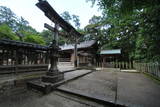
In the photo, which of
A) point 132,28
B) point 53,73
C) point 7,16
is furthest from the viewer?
point 7,16

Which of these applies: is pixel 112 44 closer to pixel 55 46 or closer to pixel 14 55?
pixel 55 46

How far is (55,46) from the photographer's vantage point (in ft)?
12.9

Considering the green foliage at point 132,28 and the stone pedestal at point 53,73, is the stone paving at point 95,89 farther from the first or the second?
the green foliage at point 132,28

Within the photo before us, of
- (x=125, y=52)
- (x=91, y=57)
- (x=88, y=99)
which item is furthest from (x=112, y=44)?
(x=88, y=99)

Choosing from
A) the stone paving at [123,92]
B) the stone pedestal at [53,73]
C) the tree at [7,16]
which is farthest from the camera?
the tree at [7,16]

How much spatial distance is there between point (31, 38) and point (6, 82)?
7559mm

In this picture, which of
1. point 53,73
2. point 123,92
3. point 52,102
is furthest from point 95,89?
point 53,73

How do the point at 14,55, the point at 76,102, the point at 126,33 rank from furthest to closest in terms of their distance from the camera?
the point at 126,33, the point at 14,55, the point at 76,102

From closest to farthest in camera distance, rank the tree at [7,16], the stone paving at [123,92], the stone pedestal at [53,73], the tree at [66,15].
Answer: the stone paving at [123,92] < the stone pedestal at [53,73] < the tree at [7,16] < the tree at [66,15]

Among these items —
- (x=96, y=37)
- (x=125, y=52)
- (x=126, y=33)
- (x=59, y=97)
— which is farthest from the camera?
(x=96, y=37)

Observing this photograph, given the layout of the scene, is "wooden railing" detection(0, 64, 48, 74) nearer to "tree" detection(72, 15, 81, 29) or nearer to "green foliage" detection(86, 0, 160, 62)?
"green foliage" detection(86, 0, 160, 62)

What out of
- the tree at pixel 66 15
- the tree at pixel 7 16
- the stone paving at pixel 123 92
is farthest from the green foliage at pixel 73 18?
the stone paving at pixel 123 92

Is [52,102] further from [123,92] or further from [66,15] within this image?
[66,15]

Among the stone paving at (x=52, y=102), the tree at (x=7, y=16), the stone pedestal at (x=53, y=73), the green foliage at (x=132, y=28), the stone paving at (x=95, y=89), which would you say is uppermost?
the tree at (x=7, y=16)
